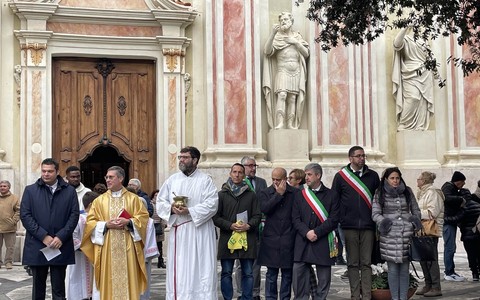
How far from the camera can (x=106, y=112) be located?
54.3 feet

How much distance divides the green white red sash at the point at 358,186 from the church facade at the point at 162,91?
22.3 feet

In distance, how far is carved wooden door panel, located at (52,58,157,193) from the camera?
1627 cm

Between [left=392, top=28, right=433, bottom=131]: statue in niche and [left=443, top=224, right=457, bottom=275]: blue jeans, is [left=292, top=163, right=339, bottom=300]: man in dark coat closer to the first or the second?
[left=443, top=224, right=457, bottom=275]: blue jeans

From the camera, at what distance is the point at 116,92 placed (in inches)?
658

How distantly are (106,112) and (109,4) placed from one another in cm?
231

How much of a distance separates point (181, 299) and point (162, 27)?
29.5ft

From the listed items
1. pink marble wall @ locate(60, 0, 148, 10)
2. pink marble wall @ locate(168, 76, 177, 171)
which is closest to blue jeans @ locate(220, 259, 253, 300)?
pink marble wall @ locate(168, 76, 177, 171)

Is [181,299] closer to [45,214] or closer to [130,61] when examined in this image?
[45,214]

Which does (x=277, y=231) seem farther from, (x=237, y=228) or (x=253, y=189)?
(x=253, y=189)

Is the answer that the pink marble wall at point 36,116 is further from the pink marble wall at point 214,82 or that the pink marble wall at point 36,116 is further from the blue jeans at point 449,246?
the blue jeans at point 449,246

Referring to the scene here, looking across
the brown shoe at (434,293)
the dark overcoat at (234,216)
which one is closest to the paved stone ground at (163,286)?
the brown shoe at (434,293)

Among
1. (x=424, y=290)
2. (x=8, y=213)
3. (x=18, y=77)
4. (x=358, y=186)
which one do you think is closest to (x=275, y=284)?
(x=358, y=186)

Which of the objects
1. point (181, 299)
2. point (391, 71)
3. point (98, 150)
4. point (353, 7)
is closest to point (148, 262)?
point (181, 299)

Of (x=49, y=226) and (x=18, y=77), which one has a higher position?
(x=18, y=77)
